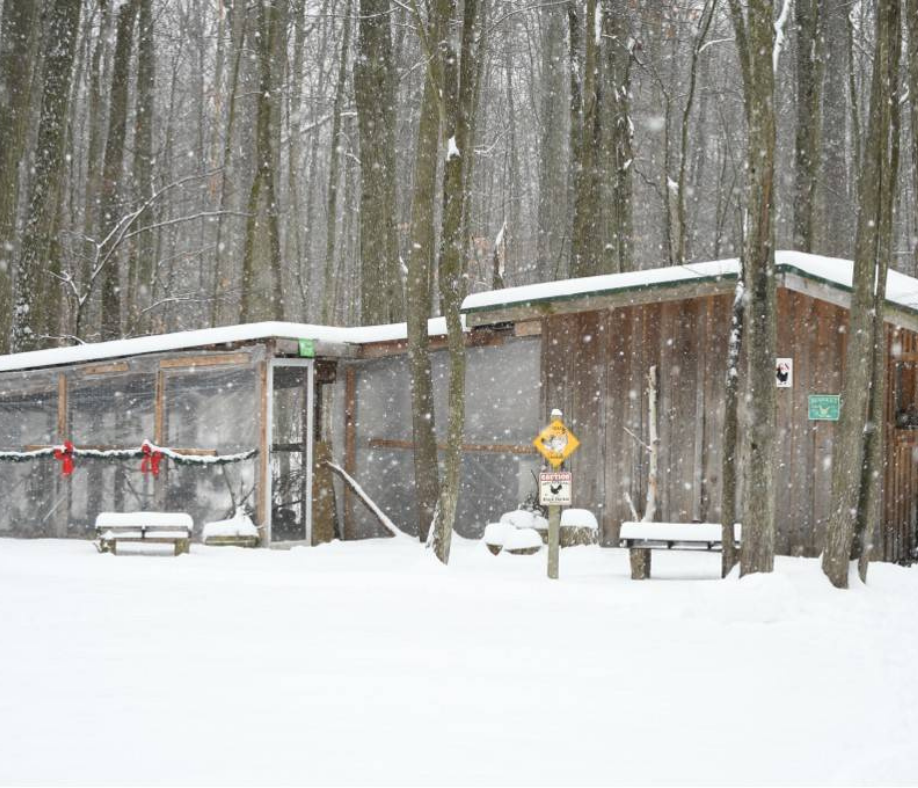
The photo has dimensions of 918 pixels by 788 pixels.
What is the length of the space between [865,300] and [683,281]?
9.52 ft

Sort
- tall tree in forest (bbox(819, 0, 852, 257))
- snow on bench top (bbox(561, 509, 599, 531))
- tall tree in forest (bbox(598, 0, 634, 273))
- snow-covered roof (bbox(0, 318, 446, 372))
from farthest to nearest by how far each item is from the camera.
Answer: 1. tall tree in forest (bbox(819, 0, 852, 257))
2. tall tree in forest (bbox(598, 0, 634, 273))
3. snow-covered roof (bbox(0, 318, 446, 372))
4. snow on bench top (bbox(561, 509, 599, 531))

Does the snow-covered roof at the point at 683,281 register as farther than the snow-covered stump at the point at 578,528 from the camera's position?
No

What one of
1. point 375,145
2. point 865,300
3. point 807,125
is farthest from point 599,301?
point 807,125

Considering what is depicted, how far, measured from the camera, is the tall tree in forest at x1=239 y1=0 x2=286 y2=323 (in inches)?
842

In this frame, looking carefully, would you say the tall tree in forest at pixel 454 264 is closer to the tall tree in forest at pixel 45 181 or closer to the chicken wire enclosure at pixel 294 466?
the chicken wire enclosure at pixel 294 466

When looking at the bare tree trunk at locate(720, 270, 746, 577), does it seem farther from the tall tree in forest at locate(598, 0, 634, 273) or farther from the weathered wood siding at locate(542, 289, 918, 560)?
the tall tree in forest at locate(598, 0, 634, 273)

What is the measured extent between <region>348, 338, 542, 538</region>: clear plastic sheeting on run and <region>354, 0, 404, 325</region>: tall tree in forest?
8.90 ft

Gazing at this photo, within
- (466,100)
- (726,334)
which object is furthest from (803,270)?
(466,100)

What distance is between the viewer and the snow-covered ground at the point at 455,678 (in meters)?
5.23

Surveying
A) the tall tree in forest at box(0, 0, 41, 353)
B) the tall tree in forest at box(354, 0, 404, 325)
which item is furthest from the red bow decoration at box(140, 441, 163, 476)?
the tall tree in forest at box(0, 0, 41, 353)

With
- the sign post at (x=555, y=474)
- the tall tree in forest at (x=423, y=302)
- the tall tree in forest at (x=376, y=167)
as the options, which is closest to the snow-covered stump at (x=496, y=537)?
the tall tree in forest at (x=423, y=302)

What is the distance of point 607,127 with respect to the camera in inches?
843

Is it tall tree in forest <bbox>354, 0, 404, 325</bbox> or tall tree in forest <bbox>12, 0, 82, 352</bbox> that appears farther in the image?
tall tree in forest <bbox>12, 0, 82, 352</bbox>

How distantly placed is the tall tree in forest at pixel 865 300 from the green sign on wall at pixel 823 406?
1.74m
